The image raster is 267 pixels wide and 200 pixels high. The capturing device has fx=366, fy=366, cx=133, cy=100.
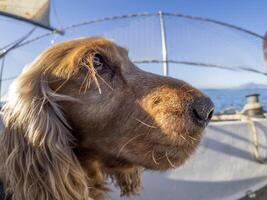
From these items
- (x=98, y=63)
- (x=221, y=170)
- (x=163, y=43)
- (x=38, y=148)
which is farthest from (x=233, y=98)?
(x=38, y=148)

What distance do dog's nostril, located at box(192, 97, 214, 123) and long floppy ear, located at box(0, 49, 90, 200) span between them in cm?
42

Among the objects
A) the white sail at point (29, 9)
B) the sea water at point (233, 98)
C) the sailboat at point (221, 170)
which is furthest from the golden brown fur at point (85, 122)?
the white sail at point (29, 9)

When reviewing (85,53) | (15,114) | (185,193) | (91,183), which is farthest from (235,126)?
(15,114)

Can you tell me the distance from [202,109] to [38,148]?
0.51 m

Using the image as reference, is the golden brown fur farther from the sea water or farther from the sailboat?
the sea water

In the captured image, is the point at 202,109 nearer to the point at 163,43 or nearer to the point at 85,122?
the point at 85,122

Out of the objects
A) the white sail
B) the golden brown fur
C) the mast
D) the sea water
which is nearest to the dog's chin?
the golden brown fur

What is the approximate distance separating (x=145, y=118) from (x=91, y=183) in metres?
0.40

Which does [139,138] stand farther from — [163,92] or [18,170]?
[18,170]

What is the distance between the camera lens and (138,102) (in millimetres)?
1165

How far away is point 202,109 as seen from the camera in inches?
41.9

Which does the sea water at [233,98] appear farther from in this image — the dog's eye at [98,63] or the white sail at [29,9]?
the white sail at [29,9]

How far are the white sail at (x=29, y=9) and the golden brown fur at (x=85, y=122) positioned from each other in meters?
8.71

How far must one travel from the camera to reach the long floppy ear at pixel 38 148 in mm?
1093
